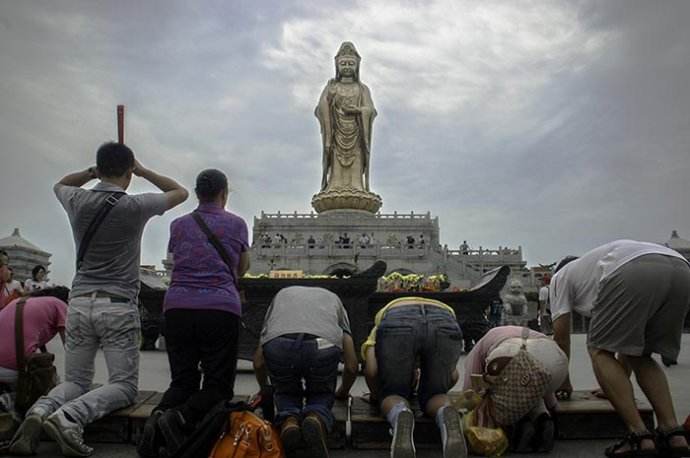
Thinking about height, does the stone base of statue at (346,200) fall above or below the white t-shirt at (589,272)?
above

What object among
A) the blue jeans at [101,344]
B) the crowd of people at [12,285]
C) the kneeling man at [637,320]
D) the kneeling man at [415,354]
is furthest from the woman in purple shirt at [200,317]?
the crowd of people at [12,285]

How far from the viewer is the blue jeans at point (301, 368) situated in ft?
10.3

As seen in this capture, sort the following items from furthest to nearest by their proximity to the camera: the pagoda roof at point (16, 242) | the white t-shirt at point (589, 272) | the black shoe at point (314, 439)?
the pagoda roof at point (16, 242)
the white t-shirt at point (589, 272)
the black shoe at point (314, 439)

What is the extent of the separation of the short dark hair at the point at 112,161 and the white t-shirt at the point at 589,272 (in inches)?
107

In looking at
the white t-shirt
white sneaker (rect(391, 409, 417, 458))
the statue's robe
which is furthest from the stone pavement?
the statue's robe

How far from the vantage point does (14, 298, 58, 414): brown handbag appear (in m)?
3.51

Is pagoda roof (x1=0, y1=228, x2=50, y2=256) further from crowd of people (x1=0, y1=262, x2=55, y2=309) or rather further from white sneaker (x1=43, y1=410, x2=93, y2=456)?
white sneaker (x1=43, y1=410, x2=93, y2=456)

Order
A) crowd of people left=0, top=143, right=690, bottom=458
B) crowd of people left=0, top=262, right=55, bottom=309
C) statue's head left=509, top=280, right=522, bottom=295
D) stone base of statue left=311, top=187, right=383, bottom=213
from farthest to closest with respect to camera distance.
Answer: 1. stone base of statue left=311, top=187, right=383, bottom=213
2. statue's head left=509, top=280, right=522, bottom=295
3. crowd of people left=0, top=262, right=55, bottom=309
4. crowd of people left=0, top=143, right=690, bottom=458

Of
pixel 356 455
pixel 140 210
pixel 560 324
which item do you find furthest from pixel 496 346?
pixel 140 210

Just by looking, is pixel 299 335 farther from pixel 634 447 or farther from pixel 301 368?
pixel 634 447

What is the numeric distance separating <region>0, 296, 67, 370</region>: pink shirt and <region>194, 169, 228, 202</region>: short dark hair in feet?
4.32

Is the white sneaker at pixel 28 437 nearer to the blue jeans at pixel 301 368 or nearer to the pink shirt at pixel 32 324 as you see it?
the pink shirt at pixel 32 324

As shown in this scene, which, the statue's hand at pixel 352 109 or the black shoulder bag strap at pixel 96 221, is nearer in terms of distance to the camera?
the black shoulder bag strap at pixel 96 221

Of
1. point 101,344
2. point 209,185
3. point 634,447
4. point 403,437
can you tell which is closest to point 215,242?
point 209,185
